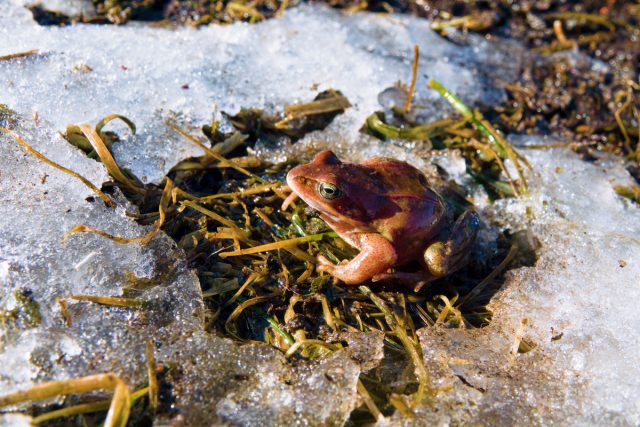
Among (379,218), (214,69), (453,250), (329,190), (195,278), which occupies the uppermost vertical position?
(214,69)

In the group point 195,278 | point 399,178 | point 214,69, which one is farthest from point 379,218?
point 214,69

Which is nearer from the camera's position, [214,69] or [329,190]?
[329,190]

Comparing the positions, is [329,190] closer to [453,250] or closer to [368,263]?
[368,263]

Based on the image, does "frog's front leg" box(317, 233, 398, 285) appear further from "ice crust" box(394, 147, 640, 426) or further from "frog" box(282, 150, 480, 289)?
"ice crust" box(394, 147, 640, 426)

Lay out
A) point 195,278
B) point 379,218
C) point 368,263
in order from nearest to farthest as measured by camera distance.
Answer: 1. point 195,278
2. point 368,263
3. point 379,218

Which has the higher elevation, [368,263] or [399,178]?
[399,178]


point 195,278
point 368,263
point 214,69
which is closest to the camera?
point 195,278
